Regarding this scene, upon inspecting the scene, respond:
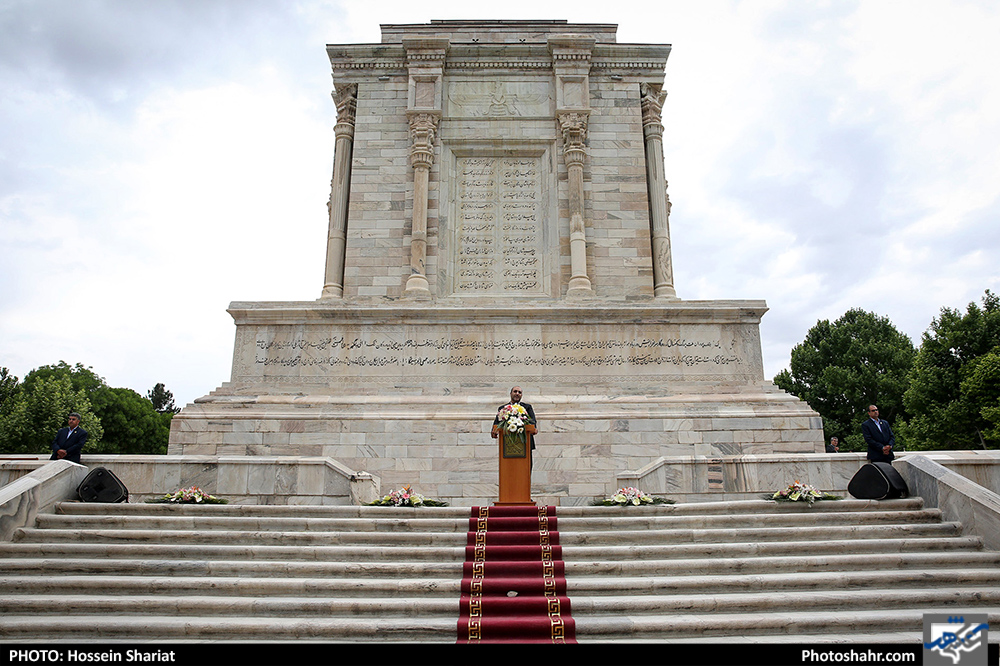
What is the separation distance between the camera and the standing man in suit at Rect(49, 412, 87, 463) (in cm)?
1043

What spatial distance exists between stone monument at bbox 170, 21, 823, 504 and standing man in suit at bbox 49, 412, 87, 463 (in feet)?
8.01

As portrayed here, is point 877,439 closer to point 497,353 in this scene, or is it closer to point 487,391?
point 487,391

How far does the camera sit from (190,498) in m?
9.78

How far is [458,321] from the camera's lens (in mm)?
14445

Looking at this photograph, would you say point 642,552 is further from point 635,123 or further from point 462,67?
point 462,67

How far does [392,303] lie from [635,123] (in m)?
9.34

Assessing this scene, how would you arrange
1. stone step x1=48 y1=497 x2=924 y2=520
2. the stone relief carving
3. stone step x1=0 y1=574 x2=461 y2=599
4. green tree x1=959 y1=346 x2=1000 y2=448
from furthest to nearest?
1. green tree x1=959 y1=346 x2=1000 y2=448
2. the stone relief carving
3. stone step x1=48 y1=497 x2=924 y2=520
4. stone step x1=0 y1=574 x2=461 y2=599

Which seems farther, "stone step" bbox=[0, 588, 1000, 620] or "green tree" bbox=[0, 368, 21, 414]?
"green tree" bbox=[0, 368, 21, 414]

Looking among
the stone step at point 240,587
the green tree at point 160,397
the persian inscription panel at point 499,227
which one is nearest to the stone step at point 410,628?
the stone step at point 240,587

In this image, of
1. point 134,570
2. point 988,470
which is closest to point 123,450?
point 134,570

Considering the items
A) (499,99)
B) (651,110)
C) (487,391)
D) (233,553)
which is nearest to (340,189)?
(499,99)

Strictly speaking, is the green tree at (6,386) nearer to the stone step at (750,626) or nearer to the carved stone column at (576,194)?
the carved stone column at (576,194)

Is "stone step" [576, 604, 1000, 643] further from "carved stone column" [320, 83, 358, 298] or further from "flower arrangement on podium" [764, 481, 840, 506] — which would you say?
"carved stone column" [320, 83, 358, 298]

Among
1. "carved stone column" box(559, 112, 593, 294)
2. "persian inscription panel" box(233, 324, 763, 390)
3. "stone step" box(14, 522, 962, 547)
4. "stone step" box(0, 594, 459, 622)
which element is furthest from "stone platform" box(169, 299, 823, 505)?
"stone step" box(0, 594, 459, 622)
